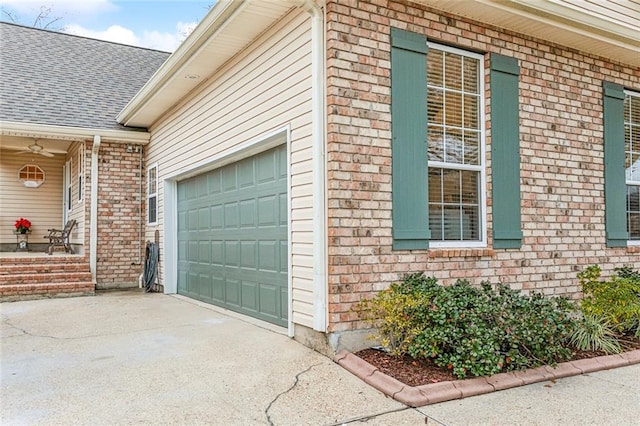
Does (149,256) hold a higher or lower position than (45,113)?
lower

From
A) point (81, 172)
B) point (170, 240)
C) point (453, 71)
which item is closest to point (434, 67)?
point (453, 71)

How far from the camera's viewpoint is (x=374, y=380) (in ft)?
12.4

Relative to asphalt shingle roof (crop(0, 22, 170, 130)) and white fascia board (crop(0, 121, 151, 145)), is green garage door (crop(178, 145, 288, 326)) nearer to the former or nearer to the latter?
white fascia board (crop(0, 121, 151, 145))

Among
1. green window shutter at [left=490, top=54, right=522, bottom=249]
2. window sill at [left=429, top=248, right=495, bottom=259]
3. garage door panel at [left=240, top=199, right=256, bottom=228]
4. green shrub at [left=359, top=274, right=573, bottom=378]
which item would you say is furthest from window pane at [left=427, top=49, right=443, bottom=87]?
garage door panel at [left=240, top=199, right=256, bottom=228]

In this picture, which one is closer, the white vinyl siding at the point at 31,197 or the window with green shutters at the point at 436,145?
the window with green shutters at the point at 436,145

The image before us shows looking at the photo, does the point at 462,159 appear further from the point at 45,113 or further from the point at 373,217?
the point at 45,113

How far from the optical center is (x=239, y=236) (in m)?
6.62

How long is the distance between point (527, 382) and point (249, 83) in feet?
14.4

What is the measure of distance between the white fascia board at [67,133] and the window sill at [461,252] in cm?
711

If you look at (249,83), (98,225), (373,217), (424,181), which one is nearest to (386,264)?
(373,217)

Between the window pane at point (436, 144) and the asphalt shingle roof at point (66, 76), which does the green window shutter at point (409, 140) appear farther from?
the asphalt shingle roof at point (66, 76)

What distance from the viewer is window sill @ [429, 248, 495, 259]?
4.91 m

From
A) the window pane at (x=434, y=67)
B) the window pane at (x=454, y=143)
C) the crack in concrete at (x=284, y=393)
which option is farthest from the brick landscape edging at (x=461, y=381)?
the window pane at (x=434, y=67)

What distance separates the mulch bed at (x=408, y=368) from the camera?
3.75 m
